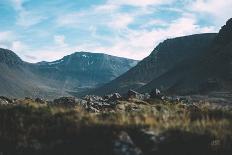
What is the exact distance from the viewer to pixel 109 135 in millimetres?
19094

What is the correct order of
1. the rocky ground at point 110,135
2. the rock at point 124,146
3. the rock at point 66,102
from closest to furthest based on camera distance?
the rock at point 124,146 → the rocky ground at point 110,135 → the rock at point 66,102

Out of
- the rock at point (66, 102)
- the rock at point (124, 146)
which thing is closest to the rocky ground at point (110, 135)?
the rock at point (124, 146)

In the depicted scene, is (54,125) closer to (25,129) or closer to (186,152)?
(25,129)

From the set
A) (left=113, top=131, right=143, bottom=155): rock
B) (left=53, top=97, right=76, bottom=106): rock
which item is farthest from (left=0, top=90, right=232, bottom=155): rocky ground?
(left=53, top=97, right=76, bottom=106): rock

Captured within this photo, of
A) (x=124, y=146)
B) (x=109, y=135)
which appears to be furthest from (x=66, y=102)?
(x=124, y=146)

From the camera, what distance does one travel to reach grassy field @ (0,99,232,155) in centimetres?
1867

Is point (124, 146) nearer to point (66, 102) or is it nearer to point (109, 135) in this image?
point (109, 135)

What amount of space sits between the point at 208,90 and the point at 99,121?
369 feet

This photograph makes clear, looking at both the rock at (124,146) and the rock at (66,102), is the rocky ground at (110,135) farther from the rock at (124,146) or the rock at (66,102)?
the rock at (66,102)

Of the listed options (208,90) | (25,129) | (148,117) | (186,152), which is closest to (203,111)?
(148,117)

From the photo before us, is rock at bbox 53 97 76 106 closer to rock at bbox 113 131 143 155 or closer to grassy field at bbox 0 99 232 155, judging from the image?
grassy field at bbox 0 99 232 155

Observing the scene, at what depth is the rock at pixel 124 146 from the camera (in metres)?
18.3

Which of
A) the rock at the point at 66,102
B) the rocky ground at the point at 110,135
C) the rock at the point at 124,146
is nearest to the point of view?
the rock at the point at 124,146

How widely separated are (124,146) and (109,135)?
0.87 meters
